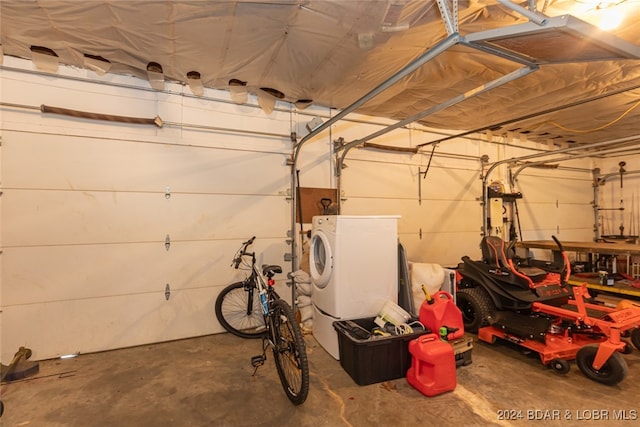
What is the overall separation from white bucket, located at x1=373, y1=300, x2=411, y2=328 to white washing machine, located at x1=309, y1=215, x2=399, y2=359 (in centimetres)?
15

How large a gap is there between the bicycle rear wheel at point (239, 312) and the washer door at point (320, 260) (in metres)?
0.80

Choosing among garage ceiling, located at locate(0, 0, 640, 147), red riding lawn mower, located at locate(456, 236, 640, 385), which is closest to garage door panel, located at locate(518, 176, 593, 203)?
garage ceiling, located at locate(0, 0, 640, 147)

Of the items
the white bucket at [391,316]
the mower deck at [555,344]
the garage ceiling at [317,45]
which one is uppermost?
the garage ceiling at [317,45]

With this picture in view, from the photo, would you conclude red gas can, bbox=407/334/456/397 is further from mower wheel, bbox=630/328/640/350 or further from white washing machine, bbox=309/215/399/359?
mower wheel, bbox=630/328/640/350

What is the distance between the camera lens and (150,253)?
3.27 meters

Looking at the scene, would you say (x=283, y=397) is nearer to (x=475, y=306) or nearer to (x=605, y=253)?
(x=475, y=306)

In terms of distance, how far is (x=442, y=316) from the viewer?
2.48 metres

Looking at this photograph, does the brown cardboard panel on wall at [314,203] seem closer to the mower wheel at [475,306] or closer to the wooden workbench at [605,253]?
the mower wheel at [475,306]

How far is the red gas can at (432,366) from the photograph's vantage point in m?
2.22

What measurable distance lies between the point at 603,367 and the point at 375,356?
181cm

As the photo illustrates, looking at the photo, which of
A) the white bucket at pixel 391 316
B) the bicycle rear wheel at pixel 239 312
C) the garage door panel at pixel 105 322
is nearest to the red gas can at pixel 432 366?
the white bucket at pixel 391 316

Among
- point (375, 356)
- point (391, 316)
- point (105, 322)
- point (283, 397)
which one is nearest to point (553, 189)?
point (391, 316)

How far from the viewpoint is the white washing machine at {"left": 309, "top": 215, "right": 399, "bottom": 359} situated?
277 centimetres

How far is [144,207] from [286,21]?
7.82 feet
